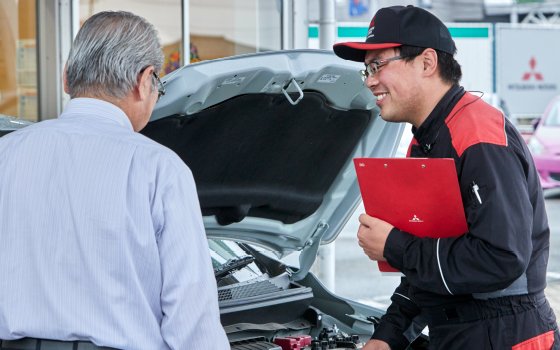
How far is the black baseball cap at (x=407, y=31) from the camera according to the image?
63.9 inches

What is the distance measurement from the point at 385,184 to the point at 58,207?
31.9 inches

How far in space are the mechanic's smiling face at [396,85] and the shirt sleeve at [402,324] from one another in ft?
1.78

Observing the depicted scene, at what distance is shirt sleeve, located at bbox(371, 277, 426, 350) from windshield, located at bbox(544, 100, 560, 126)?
964 centimetres

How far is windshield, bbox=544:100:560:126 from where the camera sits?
10531 millimetres

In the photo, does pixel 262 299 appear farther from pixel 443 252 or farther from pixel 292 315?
pixel 443 252

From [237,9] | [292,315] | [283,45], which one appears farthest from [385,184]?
[237,9]

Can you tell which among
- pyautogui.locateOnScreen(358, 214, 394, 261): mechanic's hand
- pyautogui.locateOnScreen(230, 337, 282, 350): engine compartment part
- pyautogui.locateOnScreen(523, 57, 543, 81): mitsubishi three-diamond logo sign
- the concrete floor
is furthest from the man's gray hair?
pyautogui.locateOnScreen(523, 57, 543, 81): mitsubishi three-diamond logo sign

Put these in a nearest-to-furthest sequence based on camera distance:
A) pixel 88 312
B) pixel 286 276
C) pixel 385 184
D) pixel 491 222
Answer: pixel 88 312 < pixel 491 222 < pixel 385 184 < pixel 286 276

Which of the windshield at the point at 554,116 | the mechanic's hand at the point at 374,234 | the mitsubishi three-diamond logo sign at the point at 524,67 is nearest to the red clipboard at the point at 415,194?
the mechanic's hand at the point at 374,234

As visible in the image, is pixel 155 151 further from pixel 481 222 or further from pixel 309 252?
pixel 309 252

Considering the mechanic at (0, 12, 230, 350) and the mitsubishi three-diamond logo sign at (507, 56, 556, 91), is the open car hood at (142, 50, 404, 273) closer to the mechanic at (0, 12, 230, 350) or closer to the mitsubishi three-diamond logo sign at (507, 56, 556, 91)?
the mechanic at (0, 12, 230, 350)

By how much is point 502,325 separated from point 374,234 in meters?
0.38

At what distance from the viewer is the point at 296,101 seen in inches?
72.1

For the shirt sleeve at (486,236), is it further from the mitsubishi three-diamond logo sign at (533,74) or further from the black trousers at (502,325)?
the mitsubishi three-diamond logo sign at (533,74)
